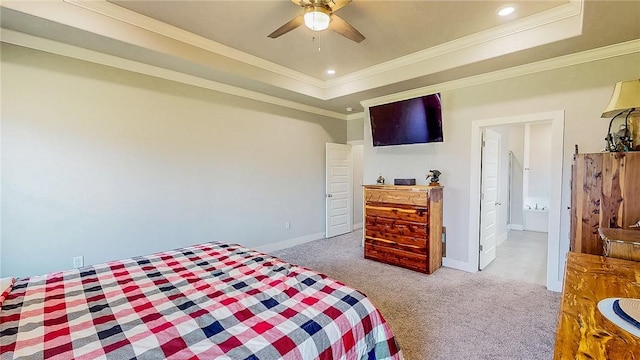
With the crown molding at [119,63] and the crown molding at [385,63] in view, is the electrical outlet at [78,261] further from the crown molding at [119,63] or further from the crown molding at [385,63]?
the crown molding at [385,63]

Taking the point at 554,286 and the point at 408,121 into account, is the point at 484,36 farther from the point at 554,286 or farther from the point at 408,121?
the point at 554,286

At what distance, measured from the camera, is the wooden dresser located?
3592 millimetres

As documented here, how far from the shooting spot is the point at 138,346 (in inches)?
41.3

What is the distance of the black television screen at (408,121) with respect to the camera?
12.1 feet

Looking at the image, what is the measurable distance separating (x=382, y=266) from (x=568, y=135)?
2629 mm

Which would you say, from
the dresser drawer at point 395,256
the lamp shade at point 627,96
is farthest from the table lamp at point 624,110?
the dresser drawer at point 395,256

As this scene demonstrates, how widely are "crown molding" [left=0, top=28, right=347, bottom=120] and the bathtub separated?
5937mm

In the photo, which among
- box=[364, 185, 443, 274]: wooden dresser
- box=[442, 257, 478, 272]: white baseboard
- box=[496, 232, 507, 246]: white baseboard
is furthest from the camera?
box=[496, 232, 507, 246]: white baseboard

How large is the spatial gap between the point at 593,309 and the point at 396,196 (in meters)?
2.82

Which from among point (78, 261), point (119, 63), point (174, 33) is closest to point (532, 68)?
point (174, 33)

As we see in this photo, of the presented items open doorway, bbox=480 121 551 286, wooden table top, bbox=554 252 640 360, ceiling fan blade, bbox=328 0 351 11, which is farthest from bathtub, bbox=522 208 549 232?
ceiling fan blade, bbox=328 0 351 11

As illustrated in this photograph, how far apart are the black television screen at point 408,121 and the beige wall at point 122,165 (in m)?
1.65

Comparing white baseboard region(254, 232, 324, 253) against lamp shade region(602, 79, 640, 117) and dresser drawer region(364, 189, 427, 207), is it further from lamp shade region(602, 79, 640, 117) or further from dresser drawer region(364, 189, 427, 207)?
lamp shade region(602, 79, 640, 117)

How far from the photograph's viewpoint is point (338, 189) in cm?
570
